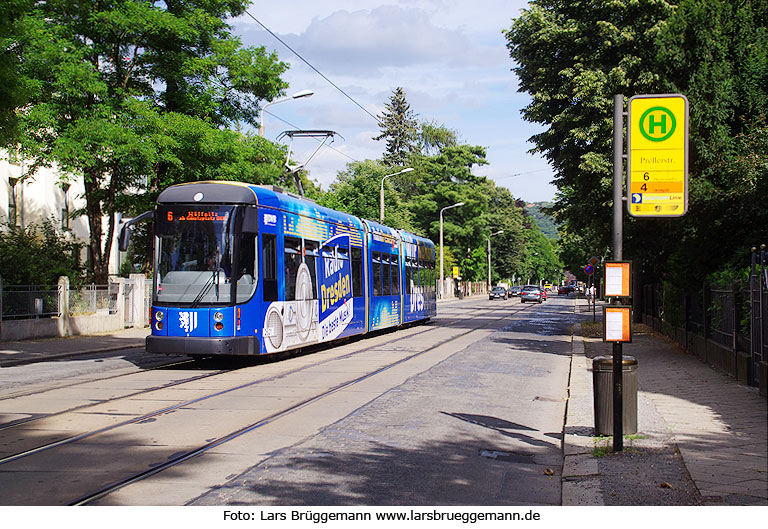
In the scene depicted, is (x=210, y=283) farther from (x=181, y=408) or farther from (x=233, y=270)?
(x=181, y=408)

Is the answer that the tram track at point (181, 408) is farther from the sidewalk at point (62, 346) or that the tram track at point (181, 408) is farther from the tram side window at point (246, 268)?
the sidewalk at point (62, 346)

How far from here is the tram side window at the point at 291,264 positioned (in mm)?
16172

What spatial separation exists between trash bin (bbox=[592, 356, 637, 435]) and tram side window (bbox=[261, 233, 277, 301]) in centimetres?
831

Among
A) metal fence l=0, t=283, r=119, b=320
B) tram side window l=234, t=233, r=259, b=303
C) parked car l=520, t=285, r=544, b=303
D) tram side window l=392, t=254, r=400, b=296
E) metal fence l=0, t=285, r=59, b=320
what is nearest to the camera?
tram side window l=234, t=233, r=259, b=303

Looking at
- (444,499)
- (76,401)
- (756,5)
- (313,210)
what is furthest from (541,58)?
(444,499)

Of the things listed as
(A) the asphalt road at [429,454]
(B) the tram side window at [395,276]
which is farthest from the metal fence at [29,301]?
(A) the asphalt road at [429,454]

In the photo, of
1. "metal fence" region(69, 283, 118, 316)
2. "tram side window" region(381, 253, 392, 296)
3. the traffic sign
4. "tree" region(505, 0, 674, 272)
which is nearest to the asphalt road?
the traffic sign

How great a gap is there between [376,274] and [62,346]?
9.00m

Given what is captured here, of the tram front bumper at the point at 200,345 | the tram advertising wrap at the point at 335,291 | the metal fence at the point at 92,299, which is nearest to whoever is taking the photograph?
the tram front bumper at the point at 200,345

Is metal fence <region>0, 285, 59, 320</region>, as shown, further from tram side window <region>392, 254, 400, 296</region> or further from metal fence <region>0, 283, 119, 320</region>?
tram side window <region>392, 254, 400, 296</region>

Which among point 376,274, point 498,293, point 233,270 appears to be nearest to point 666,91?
point 376,274

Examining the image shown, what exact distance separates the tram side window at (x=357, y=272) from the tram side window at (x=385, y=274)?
2451mm

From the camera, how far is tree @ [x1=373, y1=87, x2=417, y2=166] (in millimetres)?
97875
